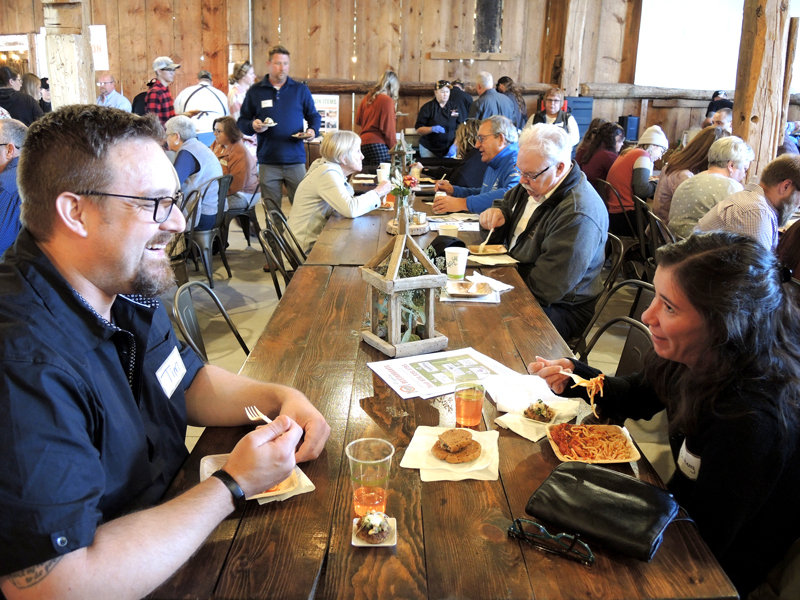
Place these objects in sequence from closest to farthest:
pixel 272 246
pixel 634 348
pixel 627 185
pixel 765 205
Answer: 1. pixel 634 348
2. pixel 765 205
3. pixel 272 246
4. pixel 627 185

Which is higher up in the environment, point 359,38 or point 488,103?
point 359,38

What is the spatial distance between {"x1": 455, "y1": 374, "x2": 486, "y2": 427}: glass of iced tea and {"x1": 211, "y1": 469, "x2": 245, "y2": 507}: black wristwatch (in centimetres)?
55

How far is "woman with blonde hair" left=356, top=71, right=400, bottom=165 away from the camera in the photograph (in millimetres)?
6930

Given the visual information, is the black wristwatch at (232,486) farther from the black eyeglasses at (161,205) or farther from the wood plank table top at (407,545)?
the black eyeglasses at (161,205)

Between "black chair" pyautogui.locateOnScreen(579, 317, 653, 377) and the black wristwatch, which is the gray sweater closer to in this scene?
"black chair" pyautogui.locateOnScreen(579, 317, 653, 377)

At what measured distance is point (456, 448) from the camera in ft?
4.38

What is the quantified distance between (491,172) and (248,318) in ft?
6.78

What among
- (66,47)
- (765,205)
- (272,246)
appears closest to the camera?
(765,205)

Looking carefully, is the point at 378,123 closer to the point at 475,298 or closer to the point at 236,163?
the point at 236,163

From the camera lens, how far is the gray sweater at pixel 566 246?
9.28 feet

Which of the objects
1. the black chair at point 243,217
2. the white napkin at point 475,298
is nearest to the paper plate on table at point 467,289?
the white napkin at point 475,298

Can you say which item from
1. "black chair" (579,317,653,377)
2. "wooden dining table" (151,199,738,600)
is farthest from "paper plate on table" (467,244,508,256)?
"wooden dining table" (151,199,738,600)

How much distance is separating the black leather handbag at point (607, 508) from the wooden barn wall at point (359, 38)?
888 cm

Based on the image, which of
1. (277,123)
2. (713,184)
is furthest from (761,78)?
(277,123)
